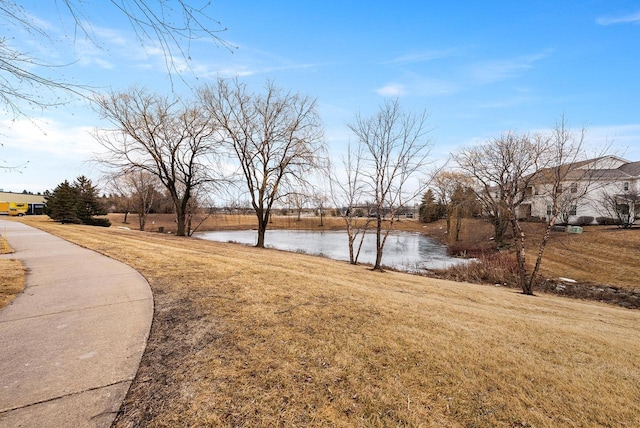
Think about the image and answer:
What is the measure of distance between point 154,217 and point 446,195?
45.6m

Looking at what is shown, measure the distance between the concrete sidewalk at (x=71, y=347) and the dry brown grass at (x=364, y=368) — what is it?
7.9 inches

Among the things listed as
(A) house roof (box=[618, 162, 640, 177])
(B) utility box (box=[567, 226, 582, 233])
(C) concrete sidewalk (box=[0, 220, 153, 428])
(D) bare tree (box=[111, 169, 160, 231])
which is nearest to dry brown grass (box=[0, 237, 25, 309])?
(C) concrete sidewalk (box=[0, 220, 153, 428])

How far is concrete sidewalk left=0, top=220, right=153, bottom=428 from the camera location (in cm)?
216

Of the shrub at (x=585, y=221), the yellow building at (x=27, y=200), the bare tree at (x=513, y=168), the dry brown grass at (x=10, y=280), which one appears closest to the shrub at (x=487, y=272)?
the bare tree at (x=513, y=168)

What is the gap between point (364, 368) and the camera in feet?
9.57

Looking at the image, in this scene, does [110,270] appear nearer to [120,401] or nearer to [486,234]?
[120,401]

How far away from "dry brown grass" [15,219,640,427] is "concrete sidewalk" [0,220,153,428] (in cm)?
20

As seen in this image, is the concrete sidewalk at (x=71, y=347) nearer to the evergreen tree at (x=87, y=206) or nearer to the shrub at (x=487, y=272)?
the shrub at (x=487, y=272)

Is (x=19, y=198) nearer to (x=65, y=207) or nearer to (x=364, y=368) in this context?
(x=65, y=207)

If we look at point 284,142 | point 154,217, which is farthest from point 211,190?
point 154,217

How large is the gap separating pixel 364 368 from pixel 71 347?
303 centimetres

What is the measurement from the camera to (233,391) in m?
2.47

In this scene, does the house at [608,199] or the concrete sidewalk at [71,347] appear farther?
the house at [608,199]

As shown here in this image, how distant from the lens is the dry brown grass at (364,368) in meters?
2.31
